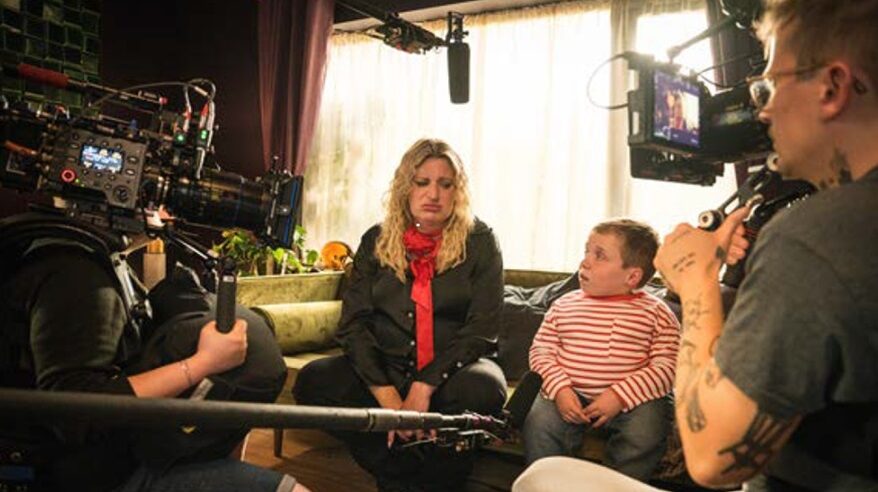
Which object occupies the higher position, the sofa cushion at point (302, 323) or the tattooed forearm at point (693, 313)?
the tattooed forearm at point (693, 313)

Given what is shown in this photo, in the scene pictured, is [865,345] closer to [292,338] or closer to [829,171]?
[829,171]

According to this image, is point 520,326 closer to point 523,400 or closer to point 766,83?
point 523,400

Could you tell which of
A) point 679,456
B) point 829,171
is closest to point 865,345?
point 829,171

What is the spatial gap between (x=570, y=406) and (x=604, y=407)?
0.09 metres

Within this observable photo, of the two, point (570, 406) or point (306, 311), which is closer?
point (570, 406)

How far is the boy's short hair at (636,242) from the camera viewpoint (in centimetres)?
199

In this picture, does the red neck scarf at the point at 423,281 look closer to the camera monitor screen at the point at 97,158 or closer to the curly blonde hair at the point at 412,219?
the curly blonde hair at the point at 412,219

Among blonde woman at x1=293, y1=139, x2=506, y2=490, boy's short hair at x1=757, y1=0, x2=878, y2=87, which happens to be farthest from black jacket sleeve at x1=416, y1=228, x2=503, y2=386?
boy's short hair at x1=757, y1=0, x2=878, y2=87

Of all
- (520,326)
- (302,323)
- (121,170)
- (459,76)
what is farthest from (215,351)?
(459,76)

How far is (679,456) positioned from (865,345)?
1.66 m

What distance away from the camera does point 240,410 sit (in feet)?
2.06

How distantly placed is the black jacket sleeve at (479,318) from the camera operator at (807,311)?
129 centimetres

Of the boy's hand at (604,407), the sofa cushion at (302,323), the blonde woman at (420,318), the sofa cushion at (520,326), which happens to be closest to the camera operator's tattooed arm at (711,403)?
the boy's hand at (604,407)

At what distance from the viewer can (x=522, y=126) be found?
13.0 ft
